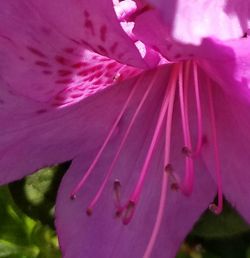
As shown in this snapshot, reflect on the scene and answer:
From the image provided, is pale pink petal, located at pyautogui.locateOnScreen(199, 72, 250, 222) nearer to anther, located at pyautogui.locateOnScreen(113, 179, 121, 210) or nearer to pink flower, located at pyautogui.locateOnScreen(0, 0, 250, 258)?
pink flower, located at pyautogui.locateOnScreen(0, 0, 250, 258)

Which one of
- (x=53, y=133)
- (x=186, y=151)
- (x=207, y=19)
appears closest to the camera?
(x=207, y=19)

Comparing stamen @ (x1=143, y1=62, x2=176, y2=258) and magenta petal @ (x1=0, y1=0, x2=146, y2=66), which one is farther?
stamen @ (x1=143, y1=62, x2=176, y2=258)

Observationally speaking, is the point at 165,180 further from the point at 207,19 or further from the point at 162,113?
the point at 207,19

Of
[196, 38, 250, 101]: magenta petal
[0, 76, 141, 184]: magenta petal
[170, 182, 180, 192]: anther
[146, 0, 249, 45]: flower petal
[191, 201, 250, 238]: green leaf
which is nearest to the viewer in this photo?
[146, 0, 249, 45]: flower petal

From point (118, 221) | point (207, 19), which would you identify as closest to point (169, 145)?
point (118, 221)

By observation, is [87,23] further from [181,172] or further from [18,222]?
[18,222]

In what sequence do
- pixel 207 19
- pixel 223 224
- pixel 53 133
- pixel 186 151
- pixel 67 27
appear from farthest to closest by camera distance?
1. pixel 223 224
2. pixel 53 133
3. pixel 186 151
4. pixel 67 27
5. pixel 207 19

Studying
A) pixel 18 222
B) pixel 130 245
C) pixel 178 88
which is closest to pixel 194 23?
pixel 178 88

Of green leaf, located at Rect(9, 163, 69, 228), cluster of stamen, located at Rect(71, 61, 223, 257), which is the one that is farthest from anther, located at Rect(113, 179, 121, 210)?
green leaf, located at Rect(9, 163, 69, 228)
